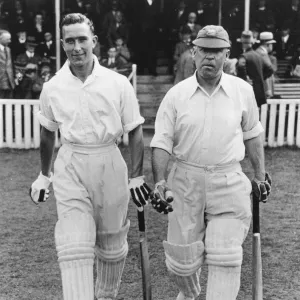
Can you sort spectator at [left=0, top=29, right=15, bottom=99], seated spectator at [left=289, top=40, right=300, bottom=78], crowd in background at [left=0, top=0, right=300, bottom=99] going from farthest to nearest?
1. seated spectator at [left=289, top=40, right=300, bottom=78]
2. crowd in background at [left=0, top=0, right=300, bottom=99]
3. spectator at [left=0, top=29, right=15, bottom=99]

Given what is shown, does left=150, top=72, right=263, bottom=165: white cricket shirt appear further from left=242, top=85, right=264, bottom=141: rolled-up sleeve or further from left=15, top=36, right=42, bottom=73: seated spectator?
left=15, top=36, right=42, bottom=73: seated spectator

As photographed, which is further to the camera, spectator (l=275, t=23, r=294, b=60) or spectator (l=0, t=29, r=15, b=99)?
spectator (l=275, t=23, r=294, b=60)

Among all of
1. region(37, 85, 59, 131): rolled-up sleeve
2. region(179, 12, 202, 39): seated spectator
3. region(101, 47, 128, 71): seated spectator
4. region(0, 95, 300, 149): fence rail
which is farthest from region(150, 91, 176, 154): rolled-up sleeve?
region(179, 12, 202, 39): seated spectator

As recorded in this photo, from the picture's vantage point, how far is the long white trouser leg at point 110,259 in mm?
4949

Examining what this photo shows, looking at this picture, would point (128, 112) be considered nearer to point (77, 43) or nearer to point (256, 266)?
point (77, 43)

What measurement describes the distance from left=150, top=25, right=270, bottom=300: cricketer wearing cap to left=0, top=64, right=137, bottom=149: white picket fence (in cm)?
796

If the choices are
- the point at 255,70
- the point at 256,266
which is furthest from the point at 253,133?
the point at 255,70

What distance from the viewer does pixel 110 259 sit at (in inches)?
197

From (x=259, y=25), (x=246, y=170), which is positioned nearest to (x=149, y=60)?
(x=259, y=25)

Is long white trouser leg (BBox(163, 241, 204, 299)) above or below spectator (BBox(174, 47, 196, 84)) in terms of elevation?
below

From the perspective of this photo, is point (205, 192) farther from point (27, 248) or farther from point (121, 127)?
point (27, 248)

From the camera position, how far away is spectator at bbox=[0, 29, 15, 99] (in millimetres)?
13992

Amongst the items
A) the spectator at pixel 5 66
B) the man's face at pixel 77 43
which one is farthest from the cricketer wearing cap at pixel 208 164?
the spectator at pixel 5 66

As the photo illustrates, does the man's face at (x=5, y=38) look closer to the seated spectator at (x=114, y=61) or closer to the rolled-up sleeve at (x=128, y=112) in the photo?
the seated spectator at (x=114, y=61)
